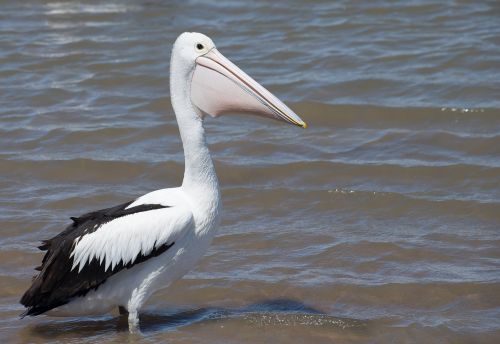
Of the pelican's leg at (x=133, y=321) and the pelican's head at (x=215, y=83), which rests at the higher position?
the pelican's head at (x=215, y=83)

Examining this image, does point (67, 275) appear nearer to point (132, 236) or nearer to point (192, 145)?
point (132, 236)

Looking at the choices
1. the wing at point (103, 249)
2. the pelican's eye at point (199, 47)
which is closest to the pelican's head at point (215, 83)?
the pelican's eye at point (199, 47)

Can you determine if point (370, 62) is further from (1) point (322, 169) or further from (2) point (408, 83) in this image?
(1) point (322, 169)

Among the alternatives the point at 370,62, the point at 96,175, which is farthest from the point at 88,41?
the point at 96,175

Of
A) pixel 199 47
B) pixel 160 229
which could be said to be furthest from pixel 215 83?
pixel 160 229

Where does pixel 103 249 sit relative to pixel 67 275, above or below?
above

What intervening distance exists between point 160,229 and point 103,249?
12.2 inches

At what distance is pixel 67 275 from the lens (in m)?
4.93

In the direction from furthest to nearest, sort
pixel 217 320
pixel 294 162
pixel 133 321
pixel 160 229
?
pixel 294 162 < pixel 217 320 < pixel 133 321 < pixel 160 229

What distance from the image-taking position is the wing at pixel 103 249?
Answer: 486cm

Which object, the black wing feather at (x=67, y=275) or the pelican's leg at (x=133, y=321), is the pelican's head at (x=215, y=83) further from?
the pelican's leg at (x=133, y=321)

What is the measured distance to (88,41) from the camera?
11125mm

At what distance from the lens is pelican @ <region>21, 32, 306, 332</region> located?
4879 mm

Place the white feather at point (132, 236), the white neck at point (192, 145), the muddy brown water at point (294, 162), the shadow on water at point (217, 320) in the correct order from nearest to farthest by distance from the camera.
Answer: the white feather at point (132, 236) < the white neck at point (192, 145) < the shadow on water at point (217, 320) < the muddy brown water at point (294, 162)
